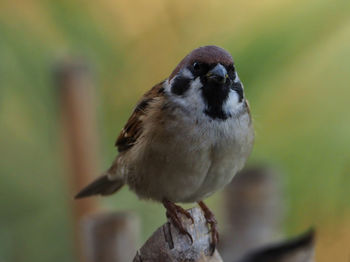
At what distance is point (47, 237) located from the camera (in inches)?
163

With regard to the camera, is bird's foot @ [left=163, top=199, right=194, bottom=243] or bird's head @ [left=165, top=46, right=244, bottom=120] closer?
bird's foot @ [left=163, top=199, right=194, bottom=243]

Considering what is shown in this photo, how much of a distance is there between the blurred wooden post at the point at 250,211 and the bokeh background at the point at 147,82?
0.27m

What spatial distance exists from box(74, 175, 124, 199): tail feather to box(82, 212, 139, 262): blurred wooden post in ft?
2.09

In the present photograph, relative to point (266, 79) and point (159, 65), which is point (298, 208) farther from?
point (159, 65)

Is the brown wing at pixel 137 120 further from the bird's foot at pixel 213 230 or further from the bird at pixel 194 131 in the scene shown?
the bird's foot at pixel 213 230

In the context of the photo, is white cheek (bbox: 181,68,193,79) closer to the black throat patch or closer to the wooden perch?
the black throat patch

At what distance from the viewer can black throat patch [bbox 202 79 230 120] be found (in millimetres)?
2285

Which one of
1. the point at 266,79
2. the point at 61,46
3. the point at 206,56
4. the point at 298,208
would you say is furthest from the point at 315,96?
the point at 206,56

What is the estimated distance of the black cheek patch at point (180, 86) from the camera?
2340mm

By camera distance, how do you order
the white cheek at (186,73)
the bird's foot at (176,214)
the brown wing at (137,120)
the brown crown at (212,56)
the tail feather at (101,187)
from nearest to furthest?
the bird's foot at (176,214)
the brown crown at (212,56)
the white cheek at (186,73)
the brown wing at (137,120)
the tail feather at (101,187)

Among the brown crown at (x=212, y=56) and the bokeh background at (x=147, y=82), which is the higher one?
the bokeh background at (x=147, y=82)

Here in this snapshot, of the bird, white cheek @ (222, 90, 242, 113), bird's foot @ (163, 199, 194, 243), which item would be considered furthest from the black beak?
bird's foot @ (163, 199, 194, 243)

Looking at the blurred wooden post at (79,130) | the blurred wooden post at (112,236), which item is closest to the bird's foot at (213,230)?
the blurred wooden post at (112,236)

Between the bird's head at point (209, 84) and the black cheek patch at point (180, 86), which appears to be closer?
the bird's head at point (209, 84)
